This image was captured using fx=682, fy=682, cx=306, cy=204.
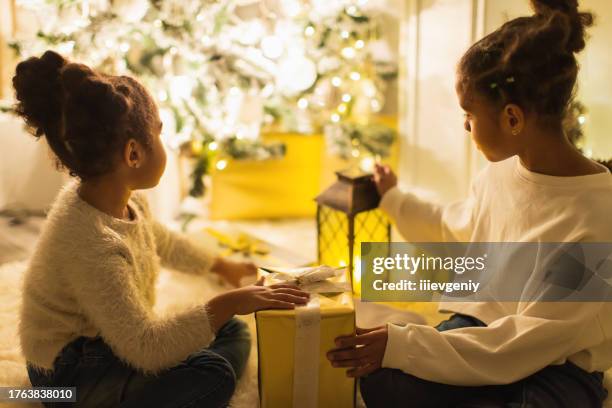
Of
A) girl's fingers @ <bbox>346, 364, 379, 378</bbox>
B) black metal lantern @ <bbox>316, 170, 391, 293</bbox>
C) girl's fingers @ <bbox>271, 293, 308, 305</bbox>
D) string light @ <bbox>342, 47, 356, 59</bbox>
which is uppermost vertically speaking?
string light @ <bbox>342, 47, 356, 59</bbox>

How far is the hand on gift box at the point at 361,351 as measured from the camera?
114cm

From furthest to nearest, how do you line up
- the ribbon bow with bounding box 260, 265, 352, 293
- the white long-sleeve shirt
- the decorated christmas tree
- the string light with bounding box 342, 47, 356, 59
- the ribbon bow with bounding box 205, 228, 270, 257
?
the string light with bounding box 342, 47, 356, 59
the ribbon bow with bounding box 205, 228, 270, 257
the decorated christmas tree
the ribbon bow with bounding box 260, 265, 352, 293
the white long-sleeve shirt

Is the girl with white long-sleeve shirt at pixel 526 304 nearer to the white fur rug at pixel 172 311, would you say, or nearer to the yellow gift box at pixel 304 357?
the yellow gift box at pixel 304 357

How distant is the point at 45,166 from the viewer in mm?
1989

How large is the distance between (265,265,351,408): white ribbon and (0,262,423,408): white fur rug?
0.17 meters

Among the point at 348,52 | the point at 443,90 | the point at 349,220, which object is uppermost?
the point at 348,52

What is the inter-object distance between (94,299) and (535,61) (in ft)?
2.71

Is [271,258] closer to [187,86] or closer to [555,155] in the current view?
[187,86]

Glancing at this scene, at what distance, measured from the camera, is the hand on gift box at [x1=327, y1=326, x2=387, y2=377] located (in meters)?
1.14

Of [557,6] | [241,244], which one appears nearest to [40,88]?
[557,6]

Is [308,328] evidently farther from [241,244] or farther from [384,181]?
[241,244]

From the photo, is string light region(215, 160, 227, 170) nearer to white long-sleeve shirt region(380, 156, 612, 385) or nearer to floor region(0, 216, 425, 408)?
floor region(0, 216, 425, 408)

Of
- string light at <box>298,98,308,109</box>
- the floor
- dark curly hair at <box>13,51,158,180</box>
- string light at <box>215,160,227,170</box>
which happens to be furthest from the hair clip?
string light at <box>298,98,308,109</box>

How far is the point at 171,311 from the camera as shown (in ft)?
4.06
